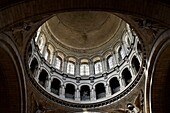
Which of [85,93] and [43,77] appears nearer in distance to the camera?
[43,77]

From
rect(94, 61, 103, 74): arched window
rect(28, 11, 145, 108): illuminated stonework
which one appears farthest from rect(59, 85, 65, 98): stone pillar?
rect(94, 61, 103, 74): arched window

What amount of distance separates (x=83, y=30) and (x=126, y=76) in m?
8.71

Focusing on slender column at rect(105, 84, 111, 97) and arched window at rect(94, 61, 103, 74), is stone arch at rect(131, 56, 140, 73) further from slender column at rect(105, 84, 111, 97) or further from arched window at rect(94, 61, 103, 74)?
arched window at rect(94, 61, 103, 74)

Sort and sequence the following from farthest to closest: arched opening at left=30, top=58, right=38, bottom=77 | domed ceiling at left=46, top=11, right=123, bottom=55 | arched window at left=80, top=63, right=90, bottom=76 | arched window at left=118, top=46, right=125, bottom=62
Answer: domed ceiling at left=46, top=11, right=123, bottom=55 → arched window at left=80, top=63, right=90, bottom=76 → arched window at left=118, top=46, right=125, bottom=62 → arched opening at left=30, top=58, right=38, bottom=77

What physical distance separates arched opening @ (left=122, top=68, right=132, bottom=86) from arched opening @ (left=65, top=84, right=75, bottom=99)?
15.5 feet

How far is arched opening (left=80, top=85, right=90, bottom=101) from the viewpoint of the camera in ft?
78.3

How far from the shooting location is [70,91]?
2442 centimetres

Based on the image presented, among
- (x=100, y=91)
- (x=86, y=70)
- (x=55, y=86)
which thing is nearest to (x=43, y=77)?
(x=55, y=86)

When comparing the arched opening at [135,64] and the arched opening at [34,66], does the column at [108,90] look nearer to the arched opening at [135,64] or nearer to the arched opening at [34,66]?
the arched opening at [135,64]

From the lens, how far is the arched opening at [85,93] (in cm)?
2388

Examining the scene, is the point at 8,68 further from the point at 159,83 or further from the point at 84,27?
the point at 84,27

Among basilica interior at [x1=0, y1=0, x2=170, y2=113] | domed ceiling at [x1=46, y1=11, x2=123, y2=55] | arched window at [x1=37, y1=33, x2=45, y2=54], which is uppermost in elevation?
domed ceiling at [x1=46, y1=11, x2=123, y2=55]

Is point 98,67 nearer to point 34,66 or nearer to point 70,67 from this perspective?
point 70,67

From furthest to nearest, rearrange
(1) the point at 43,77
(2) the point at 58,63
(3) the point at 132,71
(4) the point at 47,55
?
(2) the point at 58,63, (4) the point at 47,55, (1) the point at 43,77, (3) the point at 132,71
